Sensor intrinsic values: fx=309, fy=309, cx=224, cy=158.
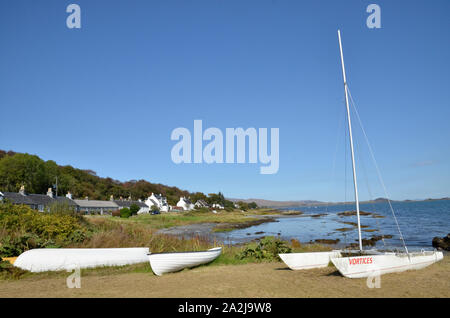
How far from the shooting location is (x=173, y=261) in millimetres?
11633

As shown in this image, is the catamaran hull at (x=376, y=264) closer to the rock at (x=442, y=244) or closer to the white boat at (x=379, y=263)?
the white boat at (x=379, y=263)

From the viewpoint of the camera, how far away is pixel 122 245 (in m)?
16.7

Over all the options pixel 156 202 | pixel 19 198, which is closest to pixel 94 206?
pixel 19 198

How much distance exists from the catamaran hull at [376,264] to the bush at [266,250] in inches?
209

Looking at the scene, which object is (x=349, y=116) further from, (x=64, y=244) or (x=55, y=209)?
(x=55, y=209)

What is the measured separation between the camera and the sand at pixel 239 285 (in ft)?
28.5

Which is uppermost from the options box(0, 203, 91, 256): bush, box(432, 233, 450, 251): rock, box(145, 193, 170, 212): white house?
box(0, 203, 91, 256): bush

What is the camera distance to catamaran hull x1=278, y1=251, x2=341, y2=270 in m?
12.0

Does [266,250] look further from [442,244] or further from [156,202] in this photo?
[156,202]

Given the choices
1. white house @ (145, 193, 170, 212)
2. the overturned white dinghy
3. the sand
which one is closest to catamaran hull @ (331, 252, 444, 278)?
the sand

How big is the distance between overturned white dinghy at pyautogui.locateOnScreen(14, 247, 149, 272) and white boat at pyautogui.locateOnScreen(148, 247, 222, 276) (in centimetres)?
315

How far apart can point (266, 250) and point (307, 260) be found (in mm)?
3802

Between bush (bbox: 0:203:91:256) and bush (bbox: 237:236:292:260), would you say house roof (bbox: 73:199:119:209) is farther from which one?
bush (bbox: 237:236:292:260)
